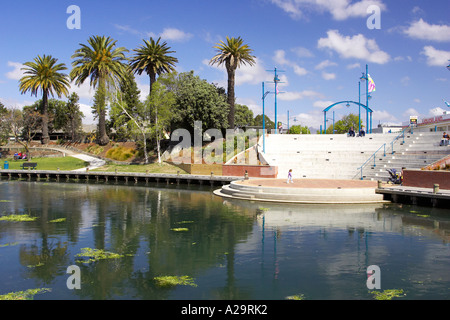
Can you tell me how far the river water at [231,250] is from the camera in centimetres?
1364

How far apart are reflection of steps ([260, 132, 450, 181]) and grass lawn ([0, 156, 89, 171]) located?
114 ft

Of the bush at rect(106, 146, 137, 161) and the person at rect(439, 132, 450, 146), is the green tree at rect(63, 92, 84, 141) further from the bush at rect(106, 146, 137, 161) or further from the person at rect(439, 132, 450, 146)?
the person at rect(439, 132, 450, 146)

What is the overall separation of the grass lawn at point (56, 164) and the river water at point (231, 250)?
36.2 meters

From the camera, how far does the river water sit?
13.6 metres

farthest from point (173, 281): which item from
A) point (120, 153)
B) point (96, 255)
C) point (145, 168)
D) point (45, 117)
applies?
point (45, 117)

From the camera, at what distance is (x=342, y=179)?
4162cm

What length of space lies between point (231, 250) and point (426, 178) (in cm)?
2286

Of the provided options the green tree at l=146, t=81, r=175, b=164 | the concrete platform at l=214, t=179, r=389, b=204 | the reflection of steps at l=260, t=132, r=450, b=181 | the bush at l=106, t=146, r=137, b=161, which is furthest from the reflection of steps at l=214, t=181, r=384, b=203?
the bush at l=106, t=146, r=137, b=161

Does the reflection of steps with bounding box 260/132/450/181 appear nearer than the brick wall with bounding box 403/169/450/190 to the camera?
No

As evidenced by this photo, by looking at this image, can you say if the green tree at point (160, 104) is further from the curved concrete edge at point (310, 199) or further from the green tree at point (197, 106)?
the curved concrete edge at point (310, 199)

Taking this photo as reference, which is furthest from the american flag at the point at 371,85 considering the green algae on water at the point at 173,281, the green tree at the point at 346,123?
the green algae on water at the point at 173,281
